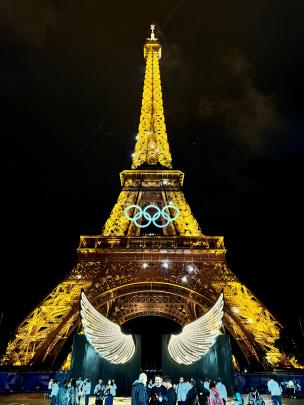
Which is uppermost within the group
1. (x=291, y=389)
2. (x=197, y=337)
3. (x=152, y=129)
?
(x=152, y=129)

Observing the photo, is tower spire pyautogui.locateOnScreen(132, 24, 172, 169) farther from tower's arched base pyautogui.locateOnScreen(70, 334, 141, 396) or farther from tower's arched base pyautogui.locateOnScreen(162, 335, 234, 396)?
tower's arched base pyautogui.locateOnScreen(70, 334, 141, 396)

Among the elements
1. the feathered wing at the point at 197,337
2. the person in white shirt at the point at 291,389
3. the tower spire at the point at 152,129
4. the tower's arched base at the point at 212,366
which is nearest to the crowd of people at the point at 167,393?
the feathered wing at the point at 197,337

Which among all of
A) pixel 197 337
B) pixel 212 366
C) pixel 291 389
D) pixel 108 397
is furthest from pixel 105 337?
pixel 291 389

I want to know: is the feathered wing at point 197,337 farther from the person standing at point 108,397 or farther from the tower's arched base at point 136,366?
the person standing at point 108,397

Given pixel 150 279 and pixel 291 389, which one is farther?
pixel 150 279

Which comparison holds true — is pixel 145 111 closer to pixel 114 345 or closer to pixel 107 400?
pixel 114 345

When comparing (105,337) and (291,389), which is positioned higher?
(105,337)

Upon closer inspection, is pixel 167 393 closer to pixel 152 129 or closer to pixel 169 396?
pixel 169 396
